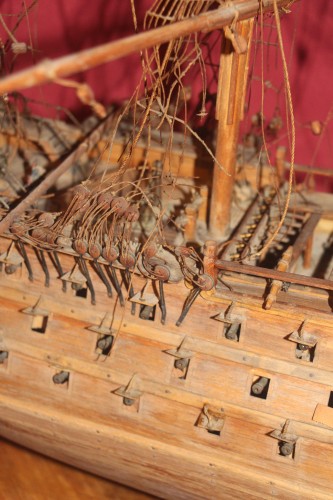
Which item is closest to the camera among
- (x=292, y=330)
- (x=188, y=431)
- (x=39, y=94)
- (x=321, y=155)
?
(x=292, y=330)

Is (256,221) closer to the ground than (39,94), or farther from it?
closer to the ground

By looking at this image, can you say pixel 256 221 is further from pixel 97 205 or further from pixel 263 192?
pixel 97 205

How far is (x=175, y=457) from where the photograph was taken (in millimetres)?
4305

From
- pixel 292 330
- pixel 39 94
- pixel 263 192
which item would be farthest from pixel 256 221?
pixel 39 94

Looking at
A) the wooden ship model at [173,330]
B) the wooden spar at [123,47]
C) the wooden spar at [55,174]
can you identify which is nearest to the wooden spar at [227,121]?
the wooden ship model at [173,330]

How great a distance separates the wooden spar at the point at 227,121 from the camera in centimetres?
407

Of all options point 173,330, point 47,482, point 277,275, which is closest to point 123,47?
point 277,275

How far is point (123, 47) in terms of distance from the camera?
9.48 ft

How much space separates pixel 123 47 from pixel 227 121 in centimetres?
144

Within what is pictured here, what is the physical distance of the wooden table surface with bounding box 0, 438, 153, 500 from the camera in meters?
4.72

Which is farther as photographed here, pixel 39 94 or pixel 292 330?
pixel 39 94

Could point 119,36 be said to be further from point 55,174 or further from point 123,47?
point 123,47

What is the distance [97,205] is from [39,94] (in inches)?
107

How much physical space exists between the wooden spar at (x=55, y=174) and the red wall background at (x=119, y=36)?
92 cm
